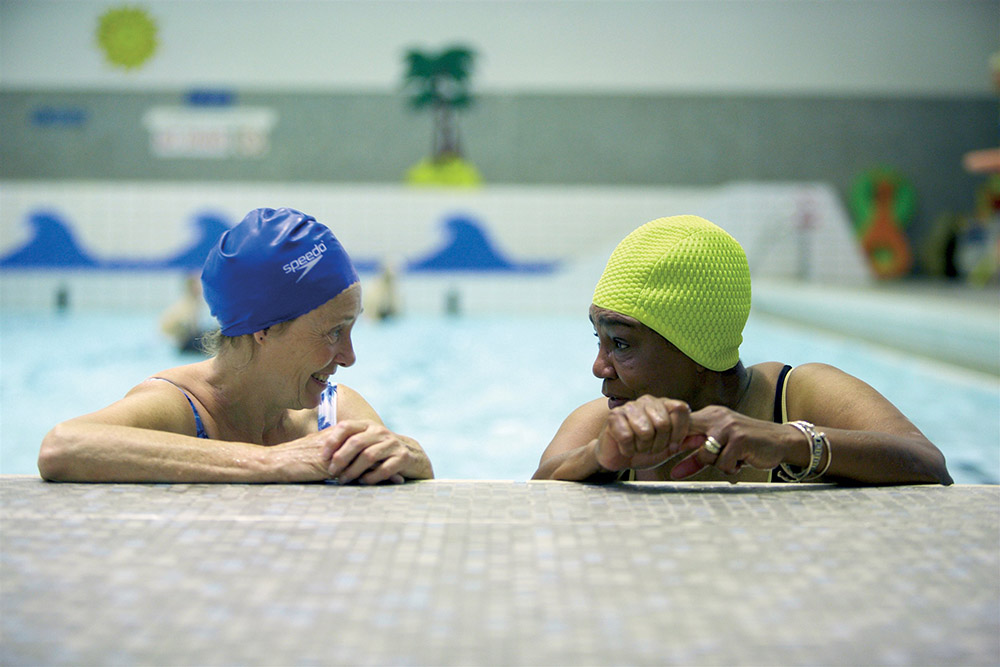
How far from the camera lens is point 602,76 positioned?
15.9 metres

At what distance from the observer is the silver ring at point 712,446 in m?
1.30

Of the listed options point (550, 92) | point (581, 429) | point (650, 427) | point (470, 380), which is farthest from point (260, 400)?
point (550, 92)

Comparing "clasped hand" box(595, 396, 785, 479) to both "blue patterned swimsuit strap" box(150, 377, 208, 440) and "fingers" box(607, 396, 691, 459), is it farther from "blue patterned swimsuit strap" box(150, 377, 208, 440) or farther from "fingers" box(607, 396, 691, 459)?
"blue patterned swimsuit strap" box(150, 377, 208, 440)

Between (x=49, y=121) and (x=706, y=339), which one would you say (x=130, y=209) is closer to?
(x=49, y=121)

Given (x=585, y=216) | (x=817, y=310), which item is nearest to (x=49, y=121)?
(x=585, y=216)

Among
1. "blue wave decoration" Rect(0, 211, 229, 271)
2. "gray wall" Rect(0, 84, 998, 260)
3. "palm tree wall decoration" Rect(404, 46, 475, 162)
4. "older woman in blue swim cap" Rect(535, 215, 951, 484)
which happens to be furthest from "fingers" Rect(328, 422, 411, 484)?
"gray wall" Rect(0, 84, 998, 260)

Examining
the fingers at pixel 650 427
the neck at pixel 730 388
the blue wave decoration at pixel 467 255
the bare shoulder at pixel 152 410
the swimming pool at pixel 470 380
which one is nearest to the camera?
the fingers at pixel 650 427

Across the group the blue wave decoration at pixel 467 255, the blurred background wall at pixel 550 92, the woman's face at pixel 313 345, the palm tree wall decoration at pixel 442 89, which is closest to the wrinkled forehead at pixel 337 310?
the woman's face at pixel 313 345

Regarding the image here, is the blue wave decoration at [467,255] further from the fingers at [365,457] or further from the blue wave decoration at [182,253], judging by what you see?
the fingers at [365,457]

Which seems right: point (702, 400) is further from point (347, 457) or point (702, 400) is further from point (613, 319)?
point (347, 457)

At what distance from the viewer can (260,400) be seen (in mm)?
1783

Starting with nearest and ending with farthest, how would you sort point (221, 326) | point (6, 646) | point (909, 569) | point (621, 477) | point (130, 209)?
point (6, 646)
point (909, 569)
point (621, 477)
point (221, 326)
point (130, 209)

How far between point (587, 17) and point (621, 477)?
1571 centimetres

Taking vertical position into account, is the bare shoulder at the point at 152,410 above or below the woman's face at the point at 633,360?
below
